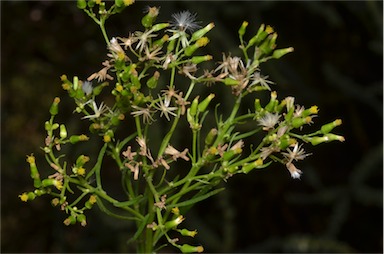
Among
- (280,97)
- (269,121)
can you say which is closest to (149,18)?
(269,121)

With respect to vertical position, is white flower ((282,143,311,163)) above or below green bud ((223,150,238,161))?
below

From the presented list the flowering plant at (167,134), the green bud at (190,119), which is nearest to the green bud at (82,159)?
the flowering plant at (167,134)

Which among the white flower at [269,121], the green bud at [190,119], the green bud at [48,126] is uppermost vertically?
the green bud at [48,126]

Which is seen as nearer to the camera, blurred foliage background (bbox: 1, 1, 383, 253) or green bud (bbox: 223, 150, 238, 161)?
green bud (bbox: 223, 150, 238, 161)

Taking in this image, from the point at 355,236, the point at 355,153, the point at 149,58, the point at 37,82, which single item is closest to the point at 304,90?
the point at 355,153

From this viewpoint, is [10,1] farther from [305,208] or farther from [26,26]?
[305,208]

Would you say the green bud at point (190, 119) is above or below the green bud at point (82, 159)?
above

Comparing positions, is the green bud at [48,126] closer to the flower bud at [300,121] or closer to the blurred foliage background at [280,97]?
the flower bud at [300,121]

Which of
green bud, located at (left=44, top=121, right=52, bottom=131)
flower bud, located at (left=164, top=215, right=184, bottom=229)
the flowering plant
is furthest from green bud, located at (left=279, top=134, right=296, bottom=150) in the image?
green bud, located at (left=44, top=121, right=52, bottom=131)

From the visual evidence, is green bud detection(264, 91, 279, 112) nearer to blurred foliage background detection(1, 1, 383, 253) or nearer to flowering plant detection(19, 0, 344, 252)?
flowering plant detection(19, 0, 344, 252)
